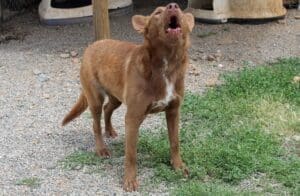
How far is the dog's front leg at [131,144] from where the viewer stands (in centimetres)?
432

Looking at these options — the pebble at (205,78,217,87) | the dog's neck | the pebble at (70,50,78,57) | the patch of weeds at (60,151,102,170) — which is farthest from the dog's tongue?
the pebble at (70,50,78,57)

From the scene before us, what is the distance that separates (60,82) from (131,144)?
2535mm

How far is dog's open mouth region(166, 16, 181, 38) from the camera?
399 cm

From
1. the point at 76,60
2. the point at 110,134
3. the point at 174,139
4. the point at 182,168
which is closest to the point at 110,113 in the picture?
the point at 110,134

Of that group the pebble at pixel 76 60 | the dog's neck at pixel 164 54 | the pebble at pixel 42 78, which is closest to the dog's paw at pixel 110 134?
the dog's neck at pixel 164 54

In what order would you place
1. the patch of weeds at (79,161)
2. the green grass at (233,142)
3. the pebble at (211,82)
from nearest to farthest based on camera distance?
the green grass at (233,142) < the patch of weeds at (79,161) < the pebble at (211,82)

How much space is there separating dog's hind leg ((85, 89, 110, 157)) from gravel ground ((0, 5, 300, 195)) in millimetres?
204

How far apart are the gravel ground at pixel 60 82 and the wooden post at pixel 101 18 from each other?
528mm

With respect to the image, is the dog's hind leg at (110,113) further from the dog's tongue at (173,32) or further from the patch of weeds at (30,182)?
the dog's tongue at (173,32)

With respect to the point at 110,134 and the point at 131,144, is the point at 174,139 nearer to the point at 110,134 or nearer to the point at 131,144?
the point at 131,144

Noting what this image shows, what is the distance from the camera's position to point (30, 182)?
14.8 ft

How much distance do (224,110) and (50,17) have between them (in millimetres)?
3937

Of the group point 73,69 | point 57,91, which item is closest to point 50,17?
point 73,69

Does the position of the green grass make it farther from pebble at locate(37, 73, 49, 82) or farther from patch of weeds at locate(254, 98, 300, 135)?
pebble at locate(37, 73, 49, 82)
